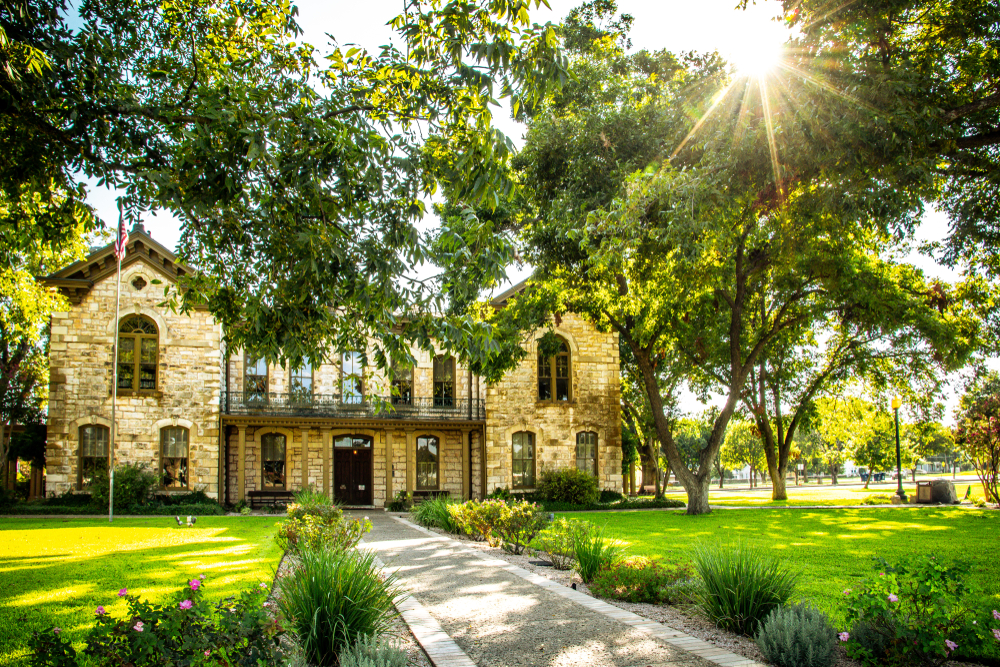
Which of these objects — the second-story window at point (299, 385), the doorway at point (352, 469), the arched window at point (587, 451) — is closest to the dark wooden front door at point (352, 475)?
the doorway at point (352, 469)

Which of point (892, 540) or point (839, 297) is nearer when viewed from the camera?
point (892, 540)

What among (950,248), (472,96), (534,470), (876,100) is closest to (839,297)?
(950,248)

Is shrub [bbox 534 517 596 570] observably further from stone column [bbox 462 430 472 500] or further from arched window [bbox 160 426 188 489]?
arched window [bbox 160 426 188 489]

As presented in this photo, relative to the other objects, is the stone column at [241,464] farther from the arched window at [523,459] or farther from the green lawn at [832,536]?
the green lawn at [832,536]

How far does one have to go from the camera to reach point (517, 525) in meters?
11.3

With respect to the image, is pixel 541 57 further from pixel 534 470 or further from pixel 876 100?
pixel 534 470

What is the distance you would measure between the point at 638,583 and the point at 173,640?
4815 millimetres

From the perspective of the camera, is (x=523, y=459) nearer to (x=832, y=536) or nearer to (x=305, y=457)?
(x=305, y=457)

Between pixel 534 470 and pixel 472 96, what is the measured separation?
69.2ft

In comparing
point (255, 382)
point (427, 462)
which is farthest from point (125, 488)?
point (427, 462)

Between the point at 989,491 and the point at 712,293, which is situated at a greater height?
the point at 712,293

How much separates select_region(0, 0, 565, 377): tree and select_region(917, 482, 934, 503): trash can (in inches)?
974

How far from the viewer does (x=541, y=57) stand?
5.40 meters

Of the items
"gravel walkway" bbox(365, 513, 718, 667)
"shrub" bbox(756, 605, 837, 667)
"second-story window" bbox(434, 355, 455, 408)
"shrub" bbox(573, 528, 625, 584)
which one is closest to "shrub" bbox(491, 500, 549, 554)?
"gravel walkway" bbox(365, 513, 718, 667)
